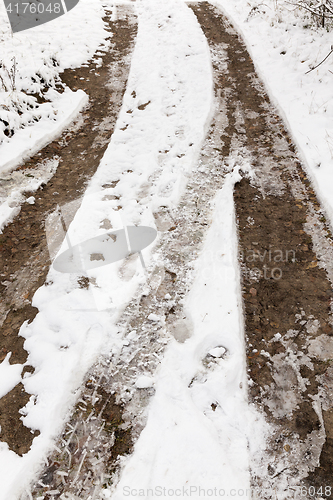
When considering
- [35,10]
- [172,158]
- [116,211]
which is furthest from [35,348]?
[35,10]

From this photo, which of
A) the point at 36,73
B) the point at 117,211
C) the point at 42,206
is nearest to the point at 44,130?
the point at 36,73

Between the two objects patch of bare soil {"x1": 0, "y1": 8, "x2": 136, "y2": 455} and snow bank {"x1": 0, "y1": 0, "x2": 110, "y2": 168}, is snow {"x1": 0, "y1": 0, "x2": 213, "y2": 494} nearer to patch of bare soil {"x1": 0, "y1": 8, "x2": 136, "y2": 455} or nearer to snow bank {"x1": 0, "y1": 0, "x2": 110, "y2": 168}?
patch of bare soil {"x1": 0, "y1": 8, "x2": 136, "y2": 455}

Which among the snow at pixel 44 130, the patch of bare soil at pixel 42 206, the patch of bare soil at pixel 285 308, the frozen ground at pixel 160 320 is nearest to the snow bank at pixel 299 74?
the frozen ground at pixel 160 320

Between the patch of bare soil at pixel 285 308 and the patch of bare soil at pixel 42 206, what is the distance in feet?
7.19

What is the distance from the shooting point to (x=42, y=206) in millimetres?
4984

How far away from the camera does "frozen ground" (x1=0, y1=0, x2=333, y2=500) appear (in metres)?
2.43

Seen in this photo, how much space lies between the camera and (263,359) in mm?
3037

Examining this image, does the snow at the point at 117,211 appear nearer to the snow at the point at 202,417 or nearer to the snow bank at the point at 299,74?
the snow at the point at 202,417

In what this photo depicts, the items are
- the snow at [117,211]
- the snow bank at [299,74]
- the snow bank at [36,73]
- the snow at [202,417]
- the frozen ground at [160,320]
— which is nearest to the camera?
the snow at [202,417]

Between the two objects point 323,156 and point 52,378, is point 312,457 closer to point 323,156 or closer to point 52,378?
point 52,378

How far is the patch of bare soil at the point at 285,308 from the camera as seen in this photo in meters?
2.42

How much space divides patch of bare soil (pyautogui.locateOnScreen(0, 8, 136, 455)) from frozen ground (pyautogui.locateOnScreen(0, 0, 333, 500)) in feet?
0.44

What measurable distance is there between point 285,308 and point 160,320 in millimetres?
1460

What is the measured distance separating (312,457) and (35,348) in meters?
2.80
